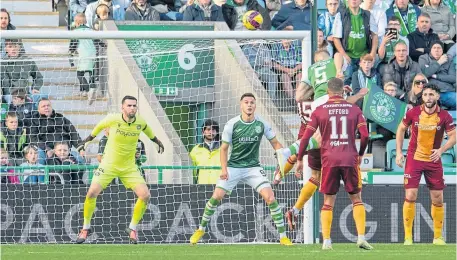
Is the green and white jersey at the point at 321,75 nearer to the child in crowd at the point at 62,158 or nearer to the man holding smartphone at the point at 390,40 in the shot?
the child in crowd at the point at 62,158

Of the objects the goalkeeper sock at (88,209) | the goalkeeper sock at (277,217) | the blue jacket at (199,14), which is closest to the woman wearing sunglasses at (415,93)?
the blue jacket at (199,14)

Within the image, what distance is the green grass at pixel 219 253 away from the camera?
13.1 metres

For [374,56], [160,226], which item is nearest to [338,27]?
[374,56]

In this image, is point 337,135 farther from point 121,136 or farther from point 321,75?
point 121,136

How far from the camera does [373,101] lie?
816 inches

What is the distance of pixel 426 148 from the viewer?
16.4 m

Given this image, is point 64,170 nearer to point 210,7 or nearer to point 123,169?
point 123,169

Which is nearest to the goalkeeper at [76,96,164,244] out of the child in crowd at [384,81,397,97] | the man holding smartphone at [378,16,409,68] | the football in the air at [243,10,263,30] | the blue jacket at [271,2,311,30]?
the football in the air at [243,10,263,30]

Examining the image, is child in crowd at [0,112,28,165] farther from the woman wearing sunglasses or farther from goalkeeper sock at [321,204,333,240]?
the woman wearing sunglasses

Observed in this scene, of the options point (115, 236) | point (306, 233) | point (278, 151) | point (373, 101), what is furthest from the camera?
point (373, 101)

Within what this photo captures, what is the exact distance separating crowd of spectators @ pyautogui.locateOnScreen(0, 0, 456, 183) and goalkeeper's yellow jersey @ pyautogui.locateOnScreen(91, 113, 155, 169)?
5.16 ft

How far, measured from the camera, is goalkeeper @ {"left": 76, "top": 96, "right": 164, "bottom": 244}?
55.5ft

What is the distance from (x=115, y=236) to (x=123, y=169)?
162 cm

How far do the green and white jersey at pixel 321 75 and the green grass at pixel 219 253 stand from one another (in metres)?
1.87
